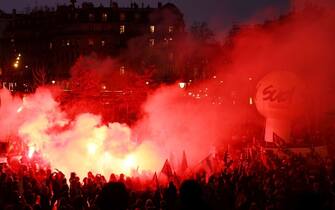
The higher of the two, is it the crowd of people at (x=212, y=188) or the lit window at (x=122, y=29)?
the lit window at (x=122, y=29)

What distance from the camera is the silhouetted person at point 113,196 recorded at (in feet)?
17.1

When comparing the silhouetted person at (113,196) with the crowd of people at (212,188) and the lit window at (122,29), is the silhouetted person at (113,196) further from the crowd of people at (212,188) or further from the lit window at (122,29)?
the lit window at (122,29)

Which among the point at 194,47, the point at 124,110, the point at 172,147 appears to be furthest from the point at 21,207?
the point at 124,110

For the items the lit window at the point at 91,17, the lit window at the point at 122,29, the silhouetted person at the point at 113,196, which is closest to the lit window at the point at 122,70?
the lit window at the point at 122,29

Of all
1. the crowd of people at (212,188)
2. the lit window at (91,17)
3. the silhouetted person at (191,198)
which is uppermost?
the lit window at (91,17)

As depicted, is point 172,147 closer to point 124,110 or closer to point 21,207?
point 21,207

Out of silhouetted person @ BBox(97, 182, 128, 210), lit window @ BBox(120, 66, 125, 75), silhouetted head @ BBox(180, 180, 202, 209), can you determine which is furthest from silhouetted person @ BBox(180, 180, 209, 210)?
lit window @ BBox(120, 66, 125, 75)

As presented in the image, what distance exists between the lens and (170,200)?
9617 millimetres

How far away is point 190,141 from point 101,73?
90.6ft

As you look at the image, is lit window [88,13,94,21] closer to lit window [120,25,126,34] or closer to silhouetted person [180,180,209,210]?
lit window [120,25,126,34]

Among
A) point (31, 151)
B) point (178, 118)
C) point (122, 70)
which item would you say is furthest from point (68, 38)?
point (31, 151)

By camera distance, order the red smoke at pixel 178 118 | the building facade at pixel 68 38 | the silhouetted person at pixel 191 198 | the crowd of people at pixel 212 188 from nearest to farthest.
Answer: the silhouetted person at pixel 191 198 → the crowd of people at pixel 212 188 → the red smoke at pixel 178 118 → the building facade at pixel 68 38

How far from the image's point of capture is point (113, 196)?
17.1 feet

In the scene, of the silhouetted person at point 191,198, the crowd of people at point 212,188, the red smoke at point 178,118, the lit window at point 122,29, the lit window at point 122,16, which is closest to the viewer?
the silhouetted person at point 191,198
